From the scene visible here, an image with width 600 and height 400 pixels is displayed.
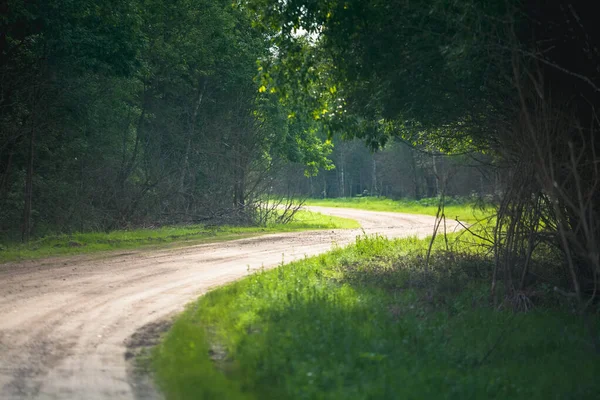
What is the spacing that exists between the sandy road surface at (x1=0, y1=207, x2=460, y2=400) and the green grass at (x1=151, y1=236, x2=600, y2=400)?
58 centimetres

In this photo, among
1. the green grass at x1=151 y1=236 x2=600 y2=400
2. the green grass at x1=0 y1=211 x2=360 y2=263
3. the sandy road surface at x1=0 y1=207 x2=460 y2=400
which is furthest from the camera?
the green grass at x1=0 y1=211 x2=360 y2=263

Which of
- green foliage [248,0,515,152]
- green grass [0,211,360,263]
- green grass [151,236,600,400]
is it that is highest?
green foliage [248,0,515,152]

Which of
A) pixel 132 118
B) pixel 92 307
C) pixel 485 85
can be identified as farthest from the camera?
pixel 132 118

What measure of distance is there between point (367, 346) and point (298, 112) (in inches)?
441

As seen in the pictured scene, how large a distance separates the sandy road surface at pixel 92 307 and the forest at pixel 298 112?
2.48 m

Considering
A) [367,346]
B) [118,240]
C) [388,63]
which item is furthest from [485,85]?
[118,240]

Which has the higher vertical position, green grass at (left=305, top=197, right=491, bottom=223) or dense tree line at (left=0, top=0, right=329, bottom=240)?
dense tree line at (left=0, top=0, right=329, bottom=240)

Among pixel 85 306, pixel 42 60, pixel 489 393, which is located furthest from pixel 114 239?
pixel 489 393

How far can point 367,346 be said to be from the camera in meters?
7.84

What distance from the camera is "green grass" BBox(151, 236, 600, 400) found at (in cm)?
648

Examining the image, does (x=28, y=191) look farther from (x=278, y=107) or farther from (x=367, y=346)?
(x=367, y=346)

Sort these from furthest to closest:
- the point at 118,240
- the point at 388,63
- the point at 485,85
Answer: the point at 118,240, the point at 388,63, the point at 485,85

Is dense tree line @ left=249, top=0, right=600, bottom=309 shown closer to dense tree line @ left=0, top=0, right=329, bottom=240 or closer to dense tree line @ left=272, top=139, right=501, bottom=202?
dense tree line @ left=0, top=0, right=329, bottom=240

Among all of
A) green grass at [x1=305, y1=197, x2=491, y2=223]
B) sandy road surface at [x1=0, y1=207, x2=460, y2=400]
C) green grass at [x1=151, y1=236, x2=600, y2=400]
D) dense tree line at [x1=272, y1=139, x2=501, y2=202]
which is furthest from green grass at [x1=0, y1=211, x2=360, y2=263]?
green grass at [x1=305, y1=197, x2=491, y2=223]
